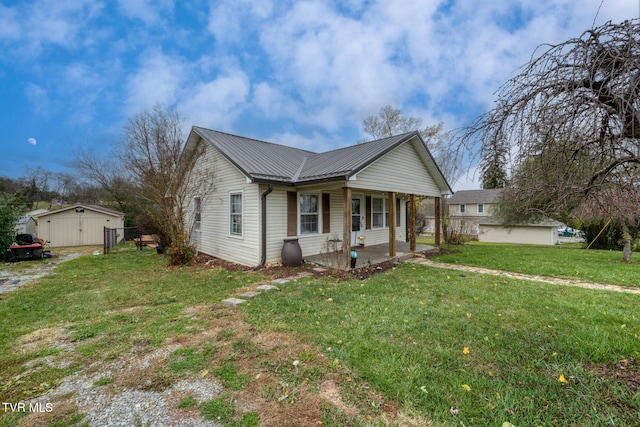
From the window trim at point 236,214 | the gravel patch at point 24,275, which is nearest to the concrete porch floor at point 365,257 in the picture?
the window trim at point 236,214

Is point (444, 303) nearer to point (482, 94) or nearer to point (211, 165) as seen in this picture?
point (482, 94)

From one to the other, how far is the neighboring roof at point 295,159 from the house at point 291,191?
0.03 m

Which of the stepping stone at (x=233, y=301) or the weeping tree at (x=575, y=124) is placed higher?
the weeping tree at (x=575, y=124)

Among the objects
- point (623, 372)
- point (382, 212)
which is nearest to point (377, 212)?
point (382, 212)

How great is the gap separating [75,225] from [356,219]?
17268 mm

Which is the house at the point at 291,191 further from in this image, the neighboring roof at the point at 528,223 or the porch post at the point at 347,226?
the neighboring roof at the point at 528,223

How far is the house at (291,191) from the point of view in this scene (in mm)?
8492

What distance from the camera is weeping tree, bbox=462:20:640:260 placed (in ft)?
6.97

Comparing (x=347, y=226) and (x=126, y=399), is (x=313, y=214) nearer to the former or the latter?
(x=347, y=226)

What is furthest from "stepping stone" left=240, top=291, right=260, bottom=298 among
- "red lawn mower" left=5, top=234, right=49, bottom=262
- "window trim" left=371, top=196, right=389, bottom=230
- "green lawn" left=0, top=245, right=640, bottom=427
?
"red lawn mower" left=5, top=234, right=49, bottom=262

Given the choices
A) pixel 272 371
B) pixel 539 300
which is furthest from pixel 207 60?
pixel 539 300

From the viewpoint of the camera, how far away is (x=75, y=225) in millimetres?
16953

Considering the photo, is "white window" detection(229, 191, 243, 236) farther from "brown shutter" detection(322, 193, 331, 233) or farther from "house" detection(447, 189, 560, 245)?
"house" detection(447, 189, 560, 245)

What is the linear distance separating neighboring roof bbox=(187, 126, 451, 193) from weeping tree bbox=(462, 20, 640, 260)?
4.82m
